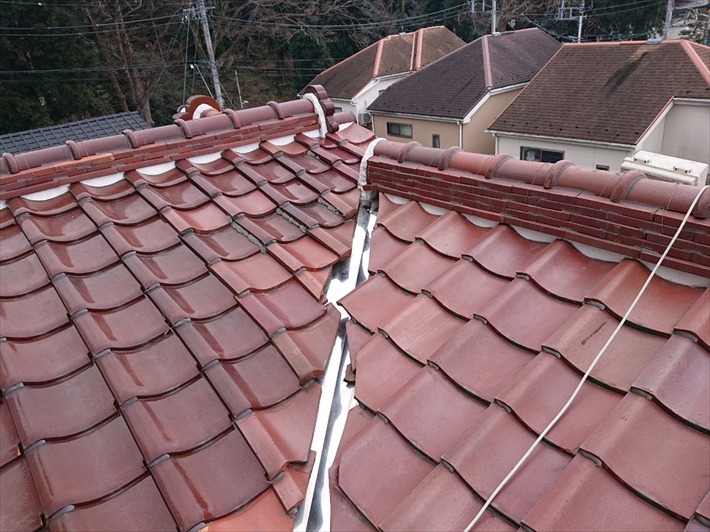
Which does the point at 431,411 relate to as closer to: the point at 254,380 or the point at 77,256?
the point at 254,380

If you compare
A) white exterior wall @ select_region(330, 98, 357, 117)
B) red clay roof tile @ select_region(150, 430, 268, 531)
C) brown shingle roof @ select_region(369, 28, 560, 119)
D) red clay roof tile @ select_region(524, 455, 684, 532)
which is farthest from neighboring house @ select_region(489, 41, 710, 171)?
red clay roof tile @ select_region(150, 430, 268, 531)

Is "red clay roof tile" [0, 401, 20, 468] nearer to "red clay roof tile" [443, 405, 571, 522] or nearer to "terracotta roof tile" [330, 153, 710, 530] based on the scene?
"terracotta roof tile" [330, 153, 710, 530]

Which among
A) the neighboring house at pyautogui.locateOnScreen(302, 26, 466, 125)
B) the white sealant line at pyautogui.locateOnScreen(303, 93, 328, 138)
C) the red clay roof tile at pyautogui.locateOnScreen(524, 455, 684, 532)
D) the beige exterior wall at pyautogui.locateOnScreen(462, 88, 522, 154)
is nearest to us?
the red clay roof tile at pyautogui.locateOnScreen(524, 455, 684, 532)

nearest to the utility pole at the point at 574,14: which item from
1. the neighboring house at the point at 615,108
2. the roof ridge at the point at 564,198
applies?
the neighboring house at the point at 615,108

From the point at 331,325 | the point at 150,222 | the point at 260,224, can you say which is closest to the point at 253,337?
the point at 331,325

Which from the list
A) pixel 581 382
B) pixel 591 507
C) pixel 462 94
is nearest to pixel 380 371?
pixel 581 382

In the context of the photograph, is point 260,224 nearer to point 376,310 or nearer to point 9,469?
point 376,310

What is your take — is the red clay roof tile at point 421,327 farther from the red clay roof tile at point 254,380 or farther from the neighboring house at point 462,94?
the neighboring house at point 462,94
